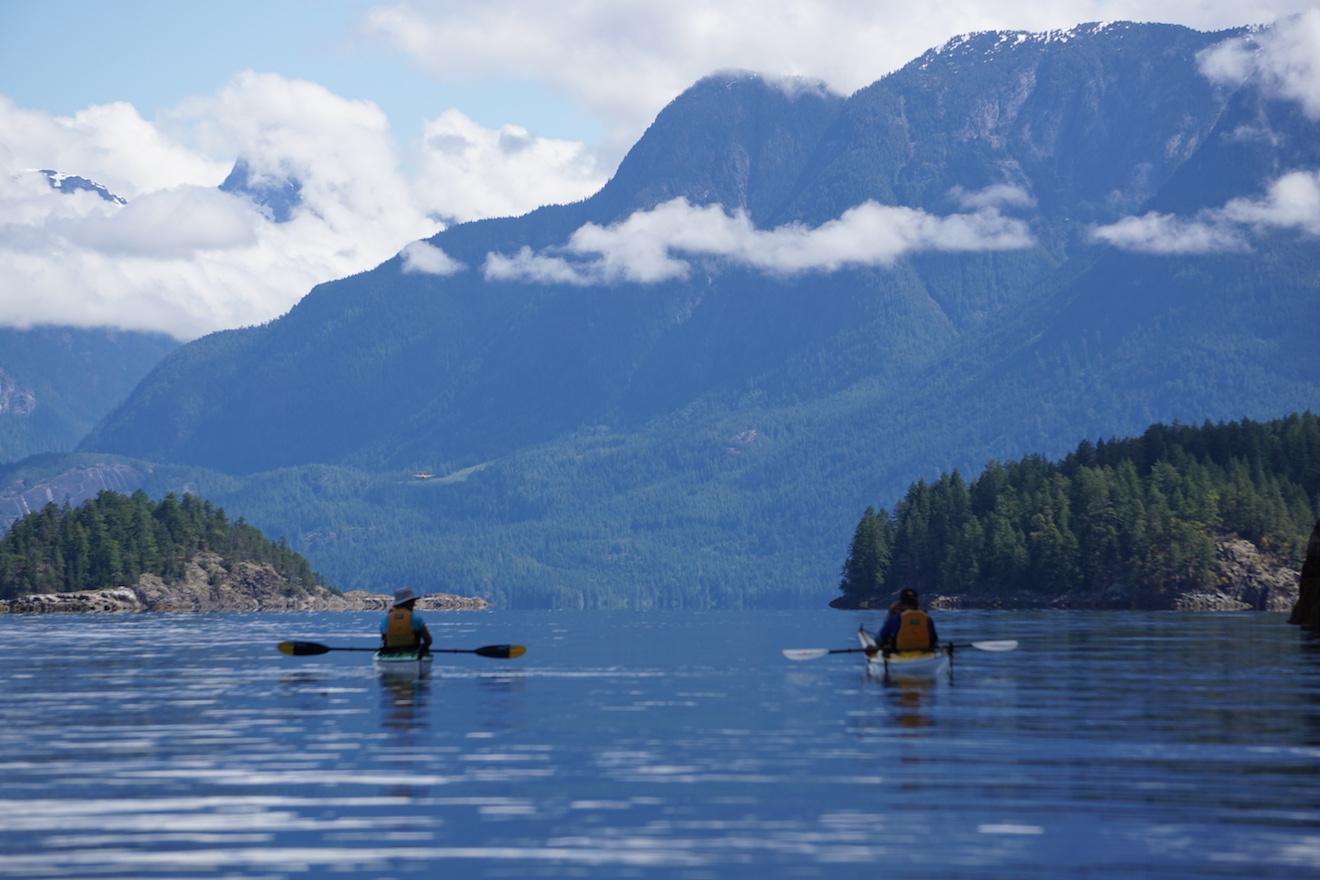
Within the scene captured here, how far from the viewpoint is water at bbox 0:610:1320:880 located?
30.7 m

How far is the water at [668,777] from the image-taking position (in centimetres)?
3067

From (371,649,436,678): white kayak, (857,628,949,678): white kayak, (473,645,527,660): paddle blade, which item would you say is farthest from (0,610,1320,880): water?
(473,645,527,660): paddle blade

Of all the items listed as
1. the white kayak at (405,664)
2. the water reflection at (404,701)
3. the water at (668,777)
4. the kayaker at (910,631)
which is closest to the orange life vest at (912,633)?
the kayaker at (910,631)

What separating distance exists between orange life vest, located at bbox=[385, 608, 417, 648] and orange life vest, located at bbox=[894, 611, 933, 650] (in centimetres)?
2225

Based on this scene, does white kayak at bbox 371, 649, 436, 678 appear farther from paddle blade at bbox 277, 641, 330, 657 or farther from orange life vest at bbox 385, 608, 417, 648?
paddle blade at bbox 277, 641, 330, 657

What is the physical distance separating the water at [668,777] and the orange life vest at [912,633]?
7.53ft

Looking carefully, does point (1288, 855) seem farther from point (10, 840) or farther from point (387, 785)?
point (10, 840)

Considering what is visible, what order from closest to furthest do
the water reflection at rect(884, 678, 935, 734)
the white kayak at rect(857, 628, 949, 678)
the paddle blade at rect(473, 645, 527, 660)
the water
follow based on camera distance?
1. the water
2. the water reflection at rect(884, 678, 935, 734)
3. the white kayak at rect(857, 628, 949, 678)
4. the paddle blade at rect(473, 645, 527, 660)

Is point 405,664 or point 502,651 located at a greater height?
point 502,651

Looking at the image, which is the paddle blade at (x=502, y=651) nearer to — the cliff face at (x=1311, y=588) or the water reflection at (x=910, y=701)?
the water reflection at (x=910, y=701)

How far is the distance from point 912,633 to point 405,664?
76.0 ft

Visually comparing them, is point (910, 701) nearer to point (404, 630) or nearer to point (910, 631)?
point (910, 631)

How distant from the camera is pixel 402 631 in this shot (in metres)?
75.1

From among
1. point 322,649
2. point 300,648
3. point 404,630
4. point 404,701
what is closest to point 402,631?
point 404,630
